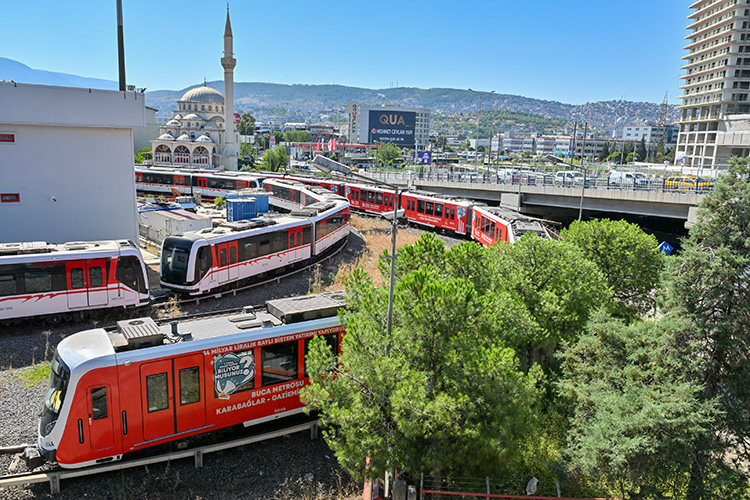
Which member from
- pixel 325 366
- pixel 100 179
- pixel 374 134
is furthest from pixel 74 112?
pixel 374 134

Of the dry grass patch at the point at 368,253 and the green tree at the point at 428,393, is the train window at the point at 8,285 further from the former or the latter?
the green tree at the point at 428,393

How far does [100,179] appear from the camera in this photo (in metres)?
24.6

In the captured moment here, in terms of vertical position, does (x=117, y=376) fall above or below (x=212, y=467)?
above

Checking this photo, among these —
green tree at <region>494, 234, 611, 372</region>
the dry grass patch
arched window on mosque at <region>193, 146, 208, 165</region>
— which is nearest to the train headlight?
green tree at <region>494, 234, 611, 372</region>

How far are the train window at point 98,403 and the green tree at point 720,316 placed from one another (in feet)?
32.3

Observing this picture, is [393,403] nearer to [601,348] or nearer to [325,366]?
[325,366]

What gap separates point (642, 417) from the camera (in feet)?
28.3

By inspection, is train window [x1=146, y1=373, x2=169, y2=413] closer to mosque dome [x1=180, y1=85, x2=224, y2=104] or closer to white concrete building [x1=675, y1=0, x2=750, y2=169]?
white concrete building [x1=675, y1=0, x2=750, y2=169]

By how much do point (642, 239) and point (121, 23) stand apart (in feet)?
81.4

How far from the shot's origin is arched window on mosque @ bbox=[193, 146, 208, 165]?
8912cm

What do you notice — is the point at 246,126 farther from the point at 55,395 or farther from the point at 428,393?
the point at 428,393

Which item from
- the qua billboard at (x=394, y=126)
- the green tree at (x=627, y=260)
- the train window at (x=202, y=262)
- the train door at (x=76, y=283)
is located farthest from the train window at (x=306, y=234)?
the qua billboard at (x=394, y=126)

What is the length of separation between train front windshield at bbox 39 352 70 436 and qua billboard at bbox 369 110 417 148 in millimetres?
169510

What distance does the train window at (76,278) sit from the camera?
16953 mm
